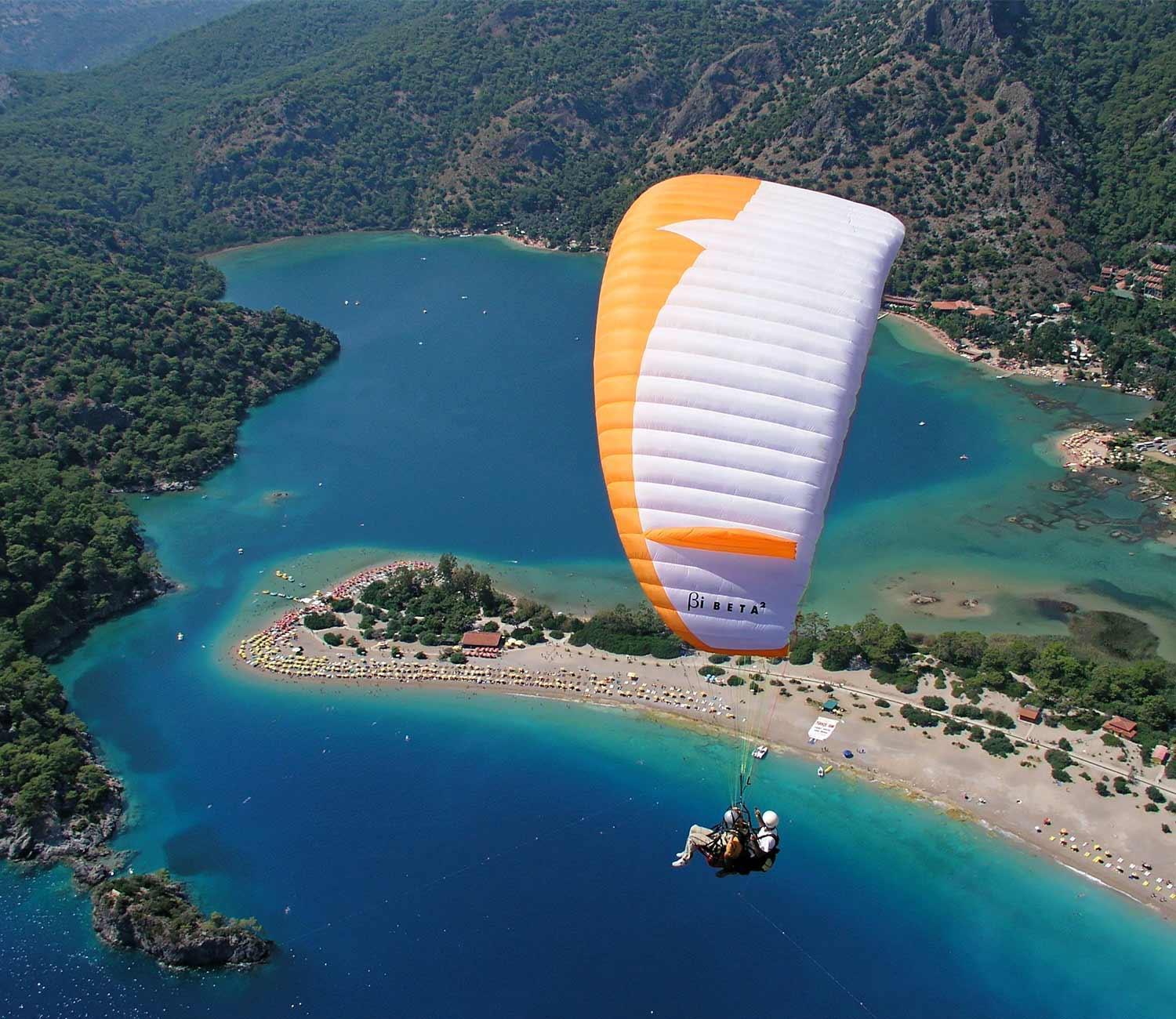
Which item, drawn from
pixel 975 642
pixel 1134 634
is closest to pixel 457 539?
pixel 975 642

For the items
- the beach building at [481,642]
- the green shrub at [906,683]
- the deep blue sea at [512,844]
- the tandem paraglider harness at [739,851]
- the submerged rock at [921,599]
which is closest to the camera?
the tandem paraglider harness at [739,851]

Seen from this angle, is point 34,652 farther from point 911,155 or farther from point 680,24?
point 680,24

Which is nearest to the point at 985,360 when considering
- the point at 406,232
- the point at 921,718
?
the point at 921,718

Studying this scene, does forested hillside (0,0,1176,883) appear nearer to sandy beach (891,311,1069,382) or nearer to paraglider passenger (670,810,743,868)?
sandy beach (891,311,1069,382)

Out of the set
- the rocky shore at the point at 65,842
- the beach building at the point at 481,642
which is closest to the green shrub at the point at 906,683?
the beach building at the point at 481,642

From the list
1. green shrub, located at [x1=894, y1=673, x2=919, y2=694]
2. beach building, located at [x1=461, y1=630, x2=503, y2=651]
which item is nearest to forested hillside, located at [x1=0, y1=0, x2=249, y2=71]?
beach building, located at [x1=461, y1=630, x2=503, y2=651]

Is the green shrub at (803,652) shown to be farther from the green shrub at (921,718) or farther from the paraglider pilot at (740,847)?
the paraglider pilot at (740,847)
